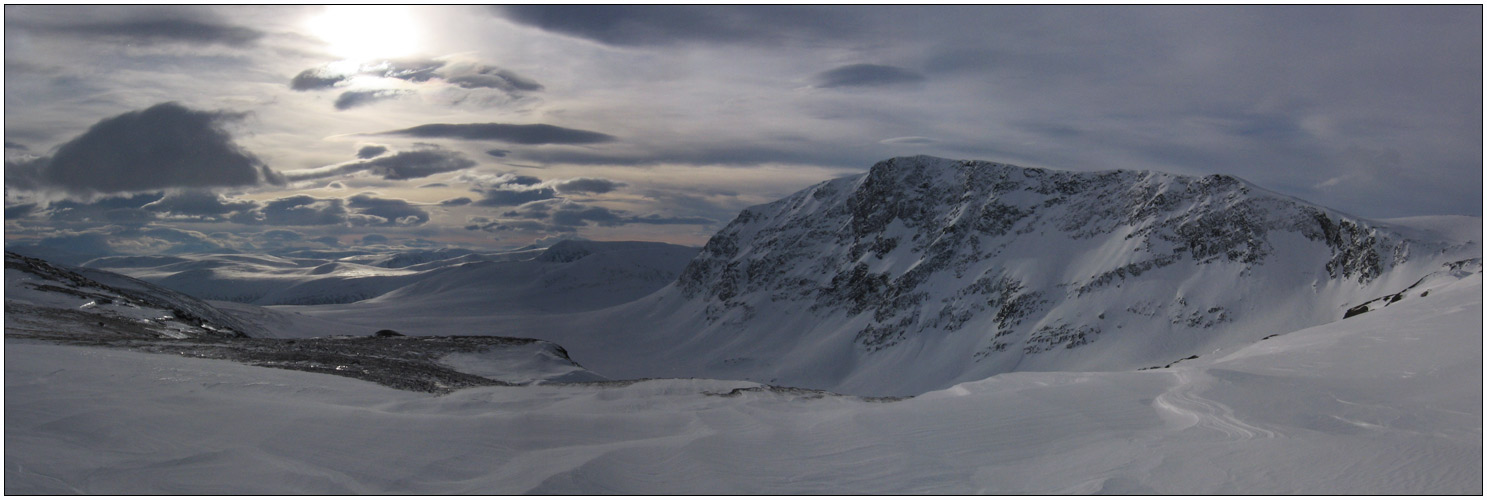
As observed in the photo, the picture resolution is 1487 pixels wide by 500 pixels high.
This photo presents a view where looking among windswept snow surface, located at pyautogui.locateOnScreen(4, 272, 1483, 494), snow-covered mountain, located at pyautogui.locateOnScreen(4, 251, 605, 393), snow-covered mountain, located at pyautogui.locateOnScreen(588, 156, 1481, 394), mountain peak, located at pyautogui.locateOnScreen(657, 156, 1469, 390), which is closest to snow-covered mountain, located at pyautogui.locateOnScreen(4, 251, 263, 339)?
snow-covered mountain, located at pyautogui.locateOnScreen(4, 251, 605, 393)

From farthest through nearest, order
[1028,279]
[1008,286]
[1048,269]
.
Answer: [1008,286]
[1048,269]
[1028,279]

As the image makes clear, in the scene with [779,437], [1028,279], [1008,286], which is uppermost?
[779,437]

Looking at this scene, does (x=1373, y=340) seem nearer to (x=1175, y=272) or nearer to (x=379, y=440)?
(x=379, y=440)

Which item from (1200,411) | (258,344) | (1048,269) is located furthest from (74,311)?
(1048,269)

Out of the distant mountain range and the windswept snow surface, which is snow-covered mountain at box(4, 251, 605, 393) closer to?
the windswept snow surface

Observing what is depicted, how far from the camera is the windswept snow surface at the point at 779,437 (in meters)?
8.85

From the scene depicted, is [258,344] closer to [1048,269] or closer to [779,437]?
[779,437]

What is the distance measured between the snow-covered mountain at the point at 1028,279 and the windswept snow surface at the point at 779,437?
289 ft

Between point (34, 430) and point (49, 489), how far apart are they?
7.89ft

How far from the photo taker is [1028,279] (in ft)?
430

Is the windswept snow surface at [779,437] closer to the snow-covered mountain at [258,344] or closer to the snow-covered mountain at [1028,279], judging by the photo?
A: the snow-covered mountain at [258,344]

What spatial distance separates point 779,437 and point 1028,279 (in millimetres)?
128408

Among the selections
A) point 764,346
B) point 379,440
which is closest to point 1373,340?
point 379,440

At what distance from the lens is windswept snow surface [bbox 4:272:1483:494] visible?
29.0 feet
